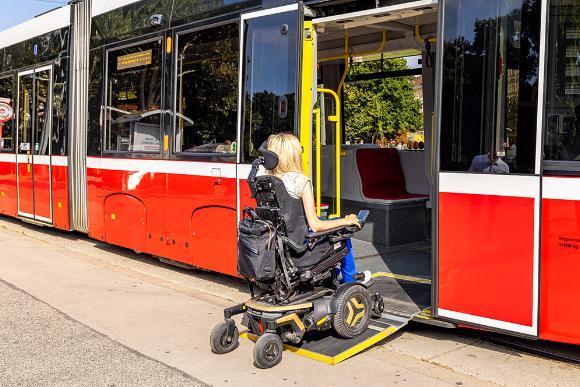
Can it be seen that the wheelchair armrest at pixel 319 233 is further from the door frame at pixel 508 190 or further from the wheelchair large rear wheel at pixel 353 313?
the door frame at pixel 508 190

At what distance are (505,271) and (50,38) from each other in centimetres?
790

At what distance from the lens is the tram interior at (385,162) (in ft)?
22.3

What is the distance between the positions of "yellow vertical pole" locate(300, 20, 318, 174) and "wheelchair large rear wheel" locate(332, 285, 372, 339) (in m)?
1.27

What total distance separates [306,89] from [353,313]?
6.35 feet

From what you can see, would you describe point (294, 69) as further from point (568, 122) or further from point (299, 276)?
point (568, 122)

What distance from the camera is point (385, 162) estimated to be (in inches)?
328

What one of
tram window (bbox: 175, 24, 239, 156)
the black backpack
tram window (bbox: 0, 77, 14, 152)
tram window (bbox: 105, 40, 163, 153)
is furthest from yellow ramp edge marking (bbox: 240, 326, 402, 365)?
tram window (bbox: 0, 77, 14, 152)

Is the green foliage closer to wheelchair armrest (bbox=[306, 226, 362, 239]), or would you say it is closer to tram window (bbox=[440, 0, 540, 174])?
tram window (bbox=[440, 0, 540, 174])

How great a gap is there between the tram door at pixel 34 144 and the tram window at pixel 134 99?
220 cm

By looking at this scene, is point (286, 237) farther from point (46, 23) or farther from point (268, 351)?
point (46, 23)

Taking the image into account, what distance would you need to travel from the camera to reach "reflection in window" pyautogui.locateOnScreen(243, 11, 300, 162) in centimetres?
571

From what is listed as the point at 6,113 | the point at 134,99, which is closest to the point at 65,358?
the point at 134,99

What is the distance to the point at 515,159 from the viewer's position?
14.2ft

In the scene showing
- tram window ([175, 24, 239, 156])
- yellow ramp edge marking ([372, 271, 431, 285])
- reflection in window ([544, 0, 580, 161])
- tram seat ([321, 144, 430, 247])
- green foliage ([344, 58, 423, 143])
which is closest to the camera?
reflection in window ([544, 0, 580, 161])
